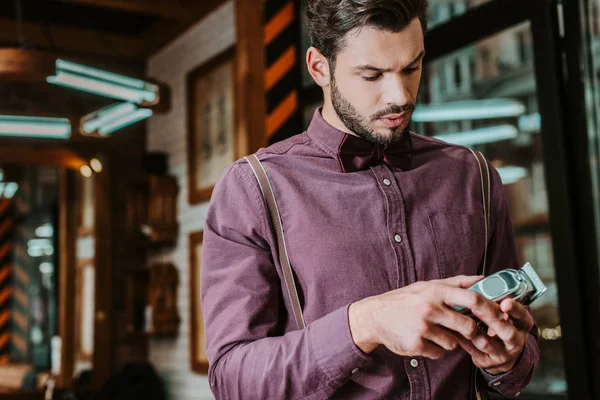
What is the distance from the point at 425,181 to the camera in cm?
127

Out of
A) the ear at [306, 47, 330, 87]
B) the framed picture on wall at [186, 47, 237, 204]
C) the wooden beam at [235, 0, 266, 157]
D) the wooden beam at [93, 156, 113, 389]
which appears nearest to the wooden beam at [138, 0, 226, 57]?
the framed picture on wall at [186, 47, 237, 204]

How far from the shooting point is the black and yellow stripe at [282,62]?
13.0 ft

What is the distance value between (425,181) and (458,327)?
0.37m

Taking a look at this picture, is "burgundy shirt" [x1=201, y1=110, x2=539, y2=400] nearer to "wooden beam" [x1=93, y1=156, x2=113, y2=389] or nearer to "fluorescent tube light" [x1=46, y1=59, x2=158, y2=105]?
"fluorescent tube light" [x1=46, y1=59, x2=158, y2=105]

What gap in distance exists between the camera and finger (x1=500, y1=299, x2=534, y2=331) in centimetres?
99

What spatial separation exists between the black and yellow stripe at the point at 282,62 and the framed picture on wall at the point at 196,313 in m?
1.75

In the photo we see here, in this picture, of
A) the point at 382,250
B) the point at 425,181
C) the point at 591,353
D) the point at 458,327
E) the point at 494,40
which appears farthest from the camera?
the point at 494,40

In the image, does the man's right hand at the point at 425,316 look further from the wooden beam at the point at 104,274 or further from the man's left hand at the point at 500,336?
the wooden beam at the point at 104,274

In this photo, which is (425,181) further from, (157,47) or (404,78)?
(157,47)

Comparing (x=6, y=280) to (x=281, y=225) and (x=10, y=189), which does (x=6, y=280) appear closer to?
(x=10, y=189)

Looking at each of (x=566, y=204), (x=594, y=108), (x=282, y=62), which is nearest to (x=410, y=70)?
(x=566, y=204)

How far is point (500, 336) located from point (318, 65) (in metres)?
0.57

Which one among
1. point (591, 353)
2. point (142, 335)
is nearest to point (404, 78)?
point (591, 353)

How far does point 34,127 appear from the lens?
154 inches
